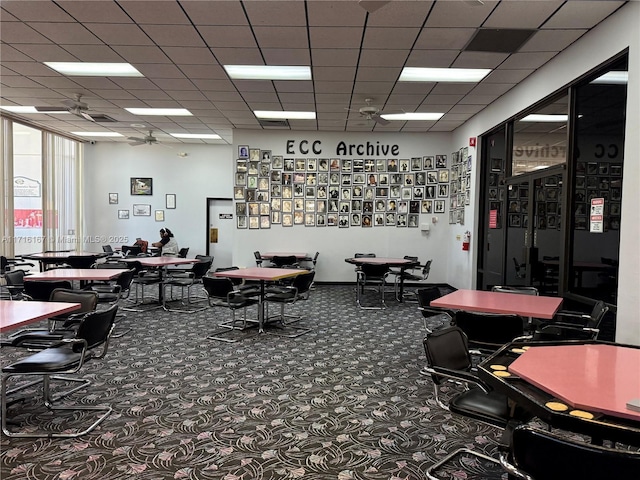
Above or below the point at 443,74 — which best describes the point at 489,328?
below

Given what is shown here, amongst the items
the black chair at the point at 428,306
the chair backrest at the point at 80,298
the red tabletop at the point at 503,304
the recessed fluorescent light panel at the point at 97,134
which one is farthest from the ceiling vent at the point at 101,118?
the red tabletop at the point at 503,304

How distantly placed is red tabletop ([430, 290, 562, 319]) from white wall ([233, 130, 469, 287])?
580 cm

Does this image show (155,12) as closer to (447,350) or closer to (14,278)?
(14,278)

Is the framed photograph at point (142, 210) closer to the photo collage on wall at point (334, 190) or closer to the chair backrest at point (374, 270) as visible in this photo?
the photo collage on wall at point (334, 190)

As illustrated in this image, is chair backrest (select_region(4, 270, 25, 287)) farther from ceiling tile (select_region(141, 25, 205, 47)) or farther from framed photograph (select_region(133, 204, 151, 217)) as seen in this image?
framed photograph (select_region(133, 204, 151, 217))

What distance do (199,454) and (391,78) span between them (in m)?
5.67

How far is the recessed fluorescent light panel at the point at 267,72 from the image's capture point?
20.2ft

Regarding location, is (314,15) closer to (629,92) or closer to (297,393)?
(629,92)

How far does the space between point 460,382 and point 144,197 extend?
11.7 m

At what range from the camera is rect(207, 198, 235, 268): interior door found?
41.0ft

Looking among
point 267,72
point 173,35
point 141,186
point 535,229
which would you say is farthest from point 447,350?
point 141,186

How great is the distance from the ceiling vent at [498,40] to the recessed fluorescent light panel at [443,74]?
77 centimetres

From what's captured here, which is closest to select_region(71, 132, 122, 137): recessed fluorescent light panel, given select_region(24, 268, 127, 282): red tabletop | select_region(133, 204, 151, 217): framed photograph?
select_region(133, 204, 151, 217): framed photograph

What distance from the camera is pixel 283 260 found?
921 centimetres
